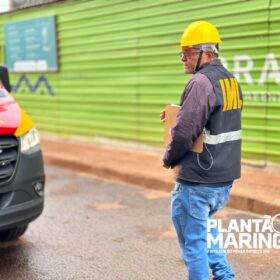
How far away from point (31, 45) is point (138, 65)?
3647 mm

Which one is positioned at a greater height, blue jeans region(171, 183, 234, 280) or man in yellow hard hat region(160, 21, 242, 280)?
man in yellow hard hat region(160, 21, 242, 280)

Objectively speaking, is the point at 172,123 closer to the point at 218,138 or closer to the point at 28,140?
the point at 218,138

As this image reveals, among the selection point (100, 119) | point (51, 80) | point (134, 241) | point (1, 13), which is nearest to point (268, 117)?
point (134, 241)

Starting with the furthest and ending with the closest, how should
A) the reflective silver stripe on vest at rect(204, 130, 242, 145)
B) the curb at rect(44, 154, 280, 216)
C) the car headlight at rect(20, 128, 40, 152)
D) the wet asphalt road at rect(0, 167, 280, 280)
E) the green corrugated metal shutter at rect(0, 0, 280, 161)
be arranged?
the green corrugated metal shutter at rect(0, 0, 280, 161), the curb at rect(44, 154, 280, 216), the car headlight at rect(20, 128, 40, 152), the wet asphalt road at rect(0, 167, 280, 280), the reflective silver stripe on vest at rect(204, 130, 242, 145)

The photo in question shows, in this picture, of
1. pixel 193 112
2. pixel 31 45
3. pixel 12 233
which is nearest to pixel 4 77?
pixel 12 233

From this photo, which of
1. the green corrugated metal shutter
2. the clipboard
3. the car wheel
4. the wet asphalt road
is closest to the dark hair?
the car wheel

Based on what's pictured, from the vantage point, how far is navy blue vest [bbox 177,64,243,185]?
10.7ft

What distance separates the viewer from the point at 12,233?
506cm

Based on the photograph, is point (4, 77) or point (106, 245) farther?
point (4, 77)

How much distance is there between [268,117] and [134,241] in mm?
3129

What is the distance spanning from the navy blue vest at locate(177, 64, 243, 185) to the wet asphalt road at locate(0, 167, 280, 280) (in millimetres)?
1228

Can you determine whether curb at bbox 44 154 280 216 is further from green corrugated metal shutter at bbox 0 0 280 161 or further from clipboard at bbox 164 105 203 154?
clipboard at bbox 164 105 203 154

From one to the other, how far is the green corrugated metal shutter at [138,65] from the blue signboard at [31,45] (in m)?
0.19

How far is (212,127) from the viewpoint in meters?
3.27
